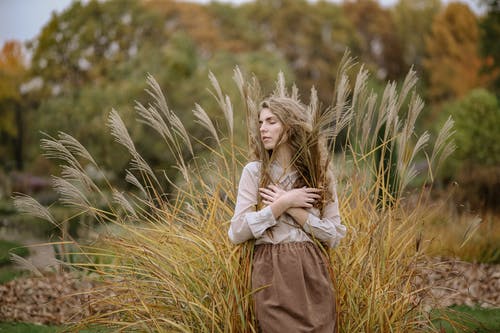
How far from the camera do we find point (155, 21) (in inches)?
873

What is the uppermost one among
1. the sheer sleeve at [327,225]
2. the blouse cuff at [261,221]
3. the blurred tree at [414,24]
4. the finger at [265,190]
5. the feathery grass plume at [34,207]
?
the blurred tree at [414,24]

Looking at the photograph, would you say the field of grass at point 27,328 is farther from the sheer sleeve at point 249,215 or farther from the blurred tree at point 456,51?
the blurred tree at point 456,51

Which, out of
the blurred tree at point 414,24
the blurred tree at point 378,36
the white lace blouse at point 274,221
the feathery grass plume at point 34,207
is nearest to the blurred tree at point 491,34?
the blurred tree at point 414,24

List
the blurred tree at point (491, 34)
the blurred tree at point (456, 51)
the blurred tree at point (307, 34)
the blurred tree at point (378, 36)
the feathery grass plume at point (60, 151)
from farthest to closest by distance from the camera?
→ the blurred tree at point (378, 36)
the blurred tree at point (307, 34)
the blurred tree at point (456, 51)
the blurred tree at point (491, 34)
the feathery grass plume at point (60, 151)

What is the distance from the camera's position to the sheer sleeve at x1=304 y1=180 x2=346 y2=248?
286 cm

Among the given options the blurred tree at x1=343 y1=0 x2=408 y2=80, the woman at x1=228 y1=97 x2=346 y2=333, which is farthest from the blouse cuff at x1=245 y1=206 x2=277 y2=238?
the blurred tree at x1=343 y1=0 x2=408 y2=80

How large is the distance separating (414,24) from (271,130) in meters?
30.9

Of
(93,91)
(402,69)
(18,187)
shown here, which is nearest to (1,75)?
(18,187)

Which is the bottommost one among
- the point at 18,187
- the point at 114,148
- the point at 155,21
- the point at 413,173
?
the point at 18,187

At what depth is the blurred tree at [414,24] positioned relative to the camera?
31.2 metres

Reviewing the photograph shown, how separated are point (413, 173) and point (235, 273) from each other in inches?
57.3

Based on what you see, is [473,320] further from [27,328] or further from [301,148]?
[27,328]

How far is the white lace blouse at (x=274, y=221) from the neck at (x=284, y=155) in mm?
32

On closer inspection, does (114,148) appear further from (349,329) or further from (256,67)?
(349,329)
